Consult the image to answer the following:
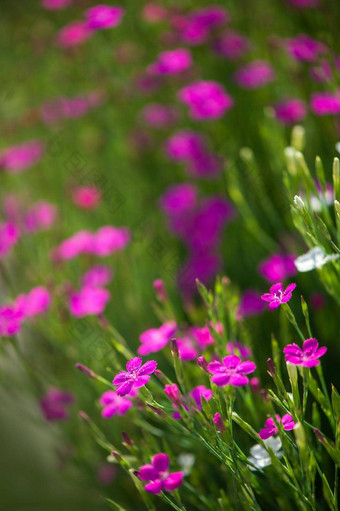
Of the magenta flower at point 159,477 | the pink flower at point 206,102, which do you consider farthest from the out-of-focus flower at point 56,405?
the pink flower at point 206,102

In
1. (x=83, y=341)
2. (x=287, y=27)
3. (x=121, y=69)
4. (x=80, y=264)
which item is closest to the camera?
(x=83, y=341)

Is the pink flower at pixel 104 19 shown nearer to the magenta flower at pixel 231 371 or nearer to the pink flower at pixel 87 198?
the pink flower at pixel 87 198

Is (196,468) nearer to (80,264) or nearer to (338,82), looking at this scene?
(338,82)

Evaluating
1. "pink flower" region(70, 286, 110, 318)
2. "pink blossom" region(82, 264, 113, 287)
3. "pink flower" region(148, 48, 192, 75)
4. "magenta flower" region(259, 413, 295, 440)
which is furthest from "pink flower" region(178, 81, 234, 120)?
"magenta flower" region(259, 413, 295, 440)

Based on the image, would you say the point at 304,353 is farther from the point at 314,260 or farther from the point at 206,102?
the point at 206,102

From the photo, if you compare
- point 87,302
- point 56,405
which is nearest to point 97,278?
point 87,302

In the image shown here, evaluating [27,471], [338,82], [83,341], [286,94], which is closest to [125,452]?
[83,341]
